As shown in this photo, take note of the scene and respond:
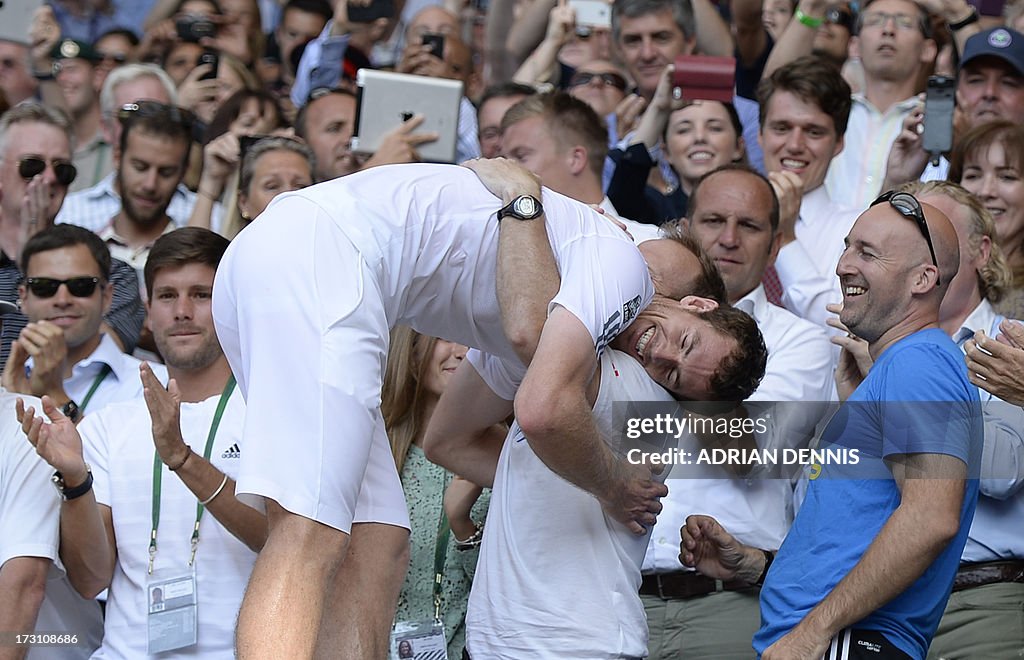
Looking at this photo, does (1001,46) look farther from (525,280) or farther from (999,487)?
(525,280)

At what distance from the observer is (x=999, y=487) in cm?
412

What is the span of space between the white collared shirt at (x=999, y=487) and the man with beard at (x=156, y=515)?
2171 millimetres

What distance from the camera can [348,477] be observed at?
10.1 ft

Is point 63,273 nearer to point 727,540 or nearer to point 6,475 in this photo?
point 6,475

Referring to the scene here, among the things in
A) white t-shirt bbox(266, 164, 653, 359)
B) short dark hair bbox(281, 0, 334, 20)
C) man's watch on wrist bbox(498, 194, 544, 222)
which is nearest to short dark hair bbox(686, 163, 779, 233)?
white t-shirt bbox(266, 164, 653, 359)

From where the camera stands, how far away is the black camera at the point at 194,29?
852 centimetres

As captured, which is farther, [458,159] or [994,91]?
[458,159]

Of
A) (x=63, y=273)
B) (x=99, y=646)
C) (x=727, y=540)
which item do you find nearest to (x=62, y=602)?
(x=99, y=646)

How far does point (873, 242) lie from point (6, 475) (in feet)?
9.11

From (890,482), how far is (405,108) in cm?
338

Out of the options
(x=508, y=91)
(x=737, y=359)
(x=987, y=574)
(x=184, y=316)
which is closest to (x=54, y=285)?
(x=184, y=316)

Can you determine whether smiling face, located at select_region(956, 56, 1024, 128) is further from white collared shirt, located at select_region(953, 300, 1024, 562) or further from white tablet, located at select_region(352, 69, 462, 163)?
white tablet, located at select_region(352, 69, 462, 163)

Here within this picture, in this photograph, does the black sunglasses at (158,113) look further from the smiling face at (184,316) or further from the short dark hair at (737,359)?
the short dark hair at (737,359)

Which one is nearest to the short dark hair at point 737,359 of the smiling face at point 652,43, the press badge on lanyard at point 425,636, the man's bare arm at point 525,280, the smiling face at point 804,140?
the man's bare arm at point 525,280
